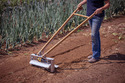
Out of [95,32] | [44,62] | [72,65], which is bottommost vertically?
[72,65]

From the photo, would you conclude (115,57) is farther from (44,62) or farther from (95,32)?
(44,62)

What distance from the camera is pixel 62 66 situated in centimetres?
301

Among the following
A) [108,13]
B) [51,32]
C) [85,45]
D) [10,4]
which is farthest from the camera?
[108,13]

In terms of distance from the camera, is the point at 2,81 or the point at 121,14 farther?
the point at 121,14

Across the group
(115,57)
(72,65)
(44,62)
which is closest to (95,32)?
(72,65)

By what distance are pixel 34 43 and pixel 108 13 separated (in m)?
3.55

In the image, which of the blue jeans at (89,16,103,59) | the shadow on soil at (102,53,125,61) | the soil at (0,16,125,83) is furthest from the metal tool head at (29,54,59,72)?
the shadow on soil at (102,53,125,61)

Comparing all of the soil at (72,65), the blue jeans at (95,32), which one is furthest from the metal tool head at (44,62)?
the blue jeans at (95,32)

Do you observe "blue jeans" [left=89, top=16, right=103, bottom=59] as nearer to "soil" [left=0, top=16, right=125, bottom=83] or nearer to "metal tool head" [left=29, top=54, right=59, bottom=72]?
"soil" [left=0, top=16, right=125, bottom=83]

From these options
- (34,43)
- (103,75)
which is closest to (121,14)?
(34,43)

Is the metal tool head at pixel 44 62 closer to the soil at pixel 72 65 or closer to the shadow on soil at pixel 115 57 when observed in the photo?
the soil at pixel 72 65

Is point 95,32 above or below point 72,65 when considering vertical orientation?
above

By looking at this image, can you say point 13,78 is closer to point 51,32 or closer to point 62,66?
point 62,66

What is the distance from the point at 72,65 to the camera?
306cm
